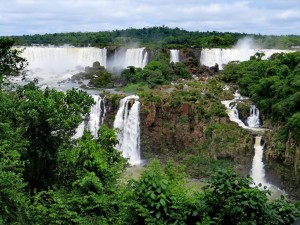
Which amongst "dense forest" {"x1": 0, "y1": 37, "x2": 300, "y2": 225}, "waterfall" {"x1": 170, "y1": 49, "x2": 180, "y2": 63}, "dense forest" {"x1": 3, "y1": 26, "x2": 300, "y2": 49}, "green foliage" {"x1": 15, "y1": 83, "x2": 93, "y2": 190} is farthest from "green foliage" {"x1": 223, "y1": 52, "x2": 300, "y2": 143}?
"dense forest" {"x1": 3, "y1": 26, "x2": 300, "y2": 49}

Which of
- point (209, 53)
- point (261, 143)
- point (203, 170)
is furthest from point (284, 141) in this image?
point (209, 53)

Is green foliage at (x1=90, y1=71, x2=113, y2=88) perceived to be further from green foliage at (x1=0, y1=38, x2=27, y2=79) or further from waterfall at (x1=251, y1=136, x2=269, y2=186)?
green foliage at (x1=0, y1=38, x2=27, y2=79)

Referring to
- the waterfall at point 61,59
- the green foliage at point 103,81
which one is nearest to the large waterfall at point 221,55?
the green foliage at point 103,81

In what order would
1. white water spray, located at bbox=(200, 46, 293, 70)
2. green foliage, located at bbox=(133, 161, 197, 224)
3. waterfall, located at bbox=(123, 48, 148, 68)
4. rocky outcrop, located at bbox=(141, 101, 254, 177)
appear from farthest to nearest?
waterfall, located at bbox=(123, 48, 148, 68) → white water spray, located at bbox=(200, 46, 293, 70) → rocky outcrop, located at bbox=(141, 101, 254, 177) → green foliage, located at bbox=(133, 161, 197, 224)

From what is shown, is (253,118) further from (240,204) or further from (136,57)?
(136,57)

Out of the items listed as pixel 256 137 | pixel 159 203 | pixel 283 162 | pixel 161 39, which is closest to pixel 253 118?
pixel 256 137

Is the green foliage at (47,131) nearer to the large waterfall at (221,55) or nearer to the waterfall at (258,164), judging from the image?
the waterfall at (258,164)
